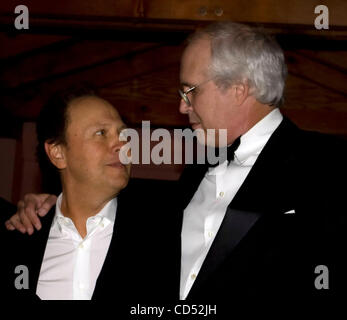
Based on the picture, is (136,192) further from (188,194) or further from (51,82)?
(51,82)

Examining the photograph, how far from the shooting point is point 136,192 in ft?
7.55

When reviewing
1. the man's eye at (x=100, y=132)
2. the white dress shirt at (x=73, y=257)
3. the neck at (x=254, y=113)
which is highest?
the neck at (x=254, y=113)

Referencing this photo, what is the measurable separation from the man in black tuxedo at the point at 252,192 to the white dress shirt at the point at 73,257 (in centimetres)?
14

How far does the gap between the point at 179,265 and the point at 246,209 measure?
0.35m

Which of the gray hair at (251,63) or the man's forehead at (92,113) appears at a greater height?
the gray hair at (251,63)

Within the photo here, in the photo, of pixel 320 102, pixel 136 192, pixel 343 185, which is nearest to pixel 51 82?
pixel 136 192

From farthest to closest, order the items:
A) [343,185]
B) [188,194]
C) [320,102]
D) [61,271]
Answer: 1. [320,102]
2. [188,194]
3. [61,271]
4. [343,185]

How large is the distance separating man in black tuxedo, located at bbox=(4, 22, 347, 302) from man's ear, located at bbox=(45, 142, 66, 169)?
20cm

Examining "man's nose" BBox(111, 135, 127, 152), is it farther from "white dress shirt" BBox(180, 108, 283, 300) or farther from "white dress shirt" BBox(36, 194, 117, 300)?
"white dress shirt" BBox(180, 108, 283, 300)

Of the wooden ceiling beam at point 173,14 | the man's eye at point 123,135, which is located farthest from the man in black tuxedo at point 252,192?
the wooden ceiling beam at point 173,14

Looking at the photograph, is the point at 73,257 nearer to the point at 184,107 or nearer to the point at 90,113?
the point at 90,113

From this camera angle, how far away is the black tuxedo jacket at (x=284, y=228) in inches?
68.3

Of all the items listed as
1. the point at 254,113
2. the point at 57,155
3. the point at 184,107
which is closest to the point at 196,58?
the point at 184,107

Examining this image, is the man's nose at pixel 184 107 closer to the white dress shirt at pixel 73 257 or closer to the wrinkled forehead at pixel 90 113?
the wrinkled forehead at pixel 90 113
